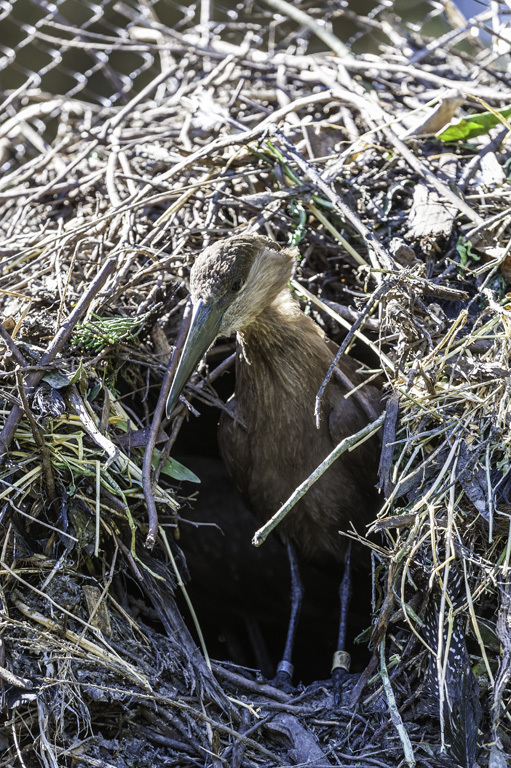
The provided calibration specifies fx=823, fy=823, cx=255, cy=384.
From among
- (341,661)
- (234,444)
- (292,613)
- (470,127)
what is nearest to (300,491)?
(234,444)

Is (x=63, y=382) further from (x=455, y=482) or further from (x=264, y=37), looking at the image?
(x=264, y=37)

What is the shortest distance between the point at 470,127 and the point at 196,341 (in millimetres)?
1249

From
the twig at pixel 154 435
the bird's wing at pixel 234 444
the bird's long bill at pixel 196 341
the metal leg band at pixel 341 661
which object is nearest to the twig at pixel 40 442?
the twig at pixel 154 435

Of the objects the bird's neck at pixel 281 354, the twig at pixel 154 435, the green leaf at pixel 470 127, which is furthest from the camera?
the green leaf at pixel 470 127

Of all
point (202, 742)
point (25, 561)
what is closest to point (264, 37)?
point (25, 561)

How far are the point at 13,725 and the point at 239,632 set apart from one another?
1.77 meters

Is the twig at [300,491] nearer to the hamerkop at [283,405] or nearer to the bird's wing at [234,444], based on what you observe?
the hamerkop at [283,405]

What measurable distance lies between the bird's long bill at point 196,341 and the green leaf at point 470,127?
3.58ft

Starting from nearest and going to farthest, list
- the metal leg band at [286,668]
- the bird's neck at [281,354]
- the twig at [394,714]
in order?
the twig at [394,714] → the bird's neck at [281,354] → the metal leg band at [286,668]

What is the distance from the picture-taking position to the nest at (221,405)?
1.88 m

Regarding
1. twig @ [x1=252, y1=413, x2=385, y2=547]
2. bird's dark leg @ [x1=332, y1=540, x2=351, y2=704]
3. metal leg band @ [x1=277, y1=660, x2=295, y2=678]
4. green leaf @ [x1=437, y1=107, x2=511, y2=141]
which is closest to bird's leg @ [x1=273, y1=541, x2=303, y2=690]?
metal leg band @ [x1=277, y1=660, x2=295, y2=678]

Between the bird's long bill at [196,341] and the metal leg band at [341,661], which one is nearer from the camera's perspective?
the bird's long bill at [196,341]

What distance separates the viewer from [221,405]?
2451mm

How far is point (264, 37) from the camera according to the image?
4.31 metres
